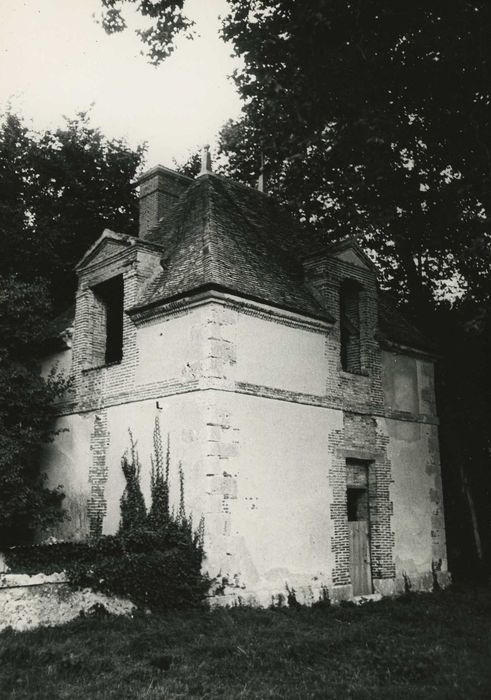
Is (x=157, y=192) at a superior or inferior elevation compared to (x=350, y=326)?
superior

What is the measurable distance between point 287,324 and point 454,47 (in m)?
5.75

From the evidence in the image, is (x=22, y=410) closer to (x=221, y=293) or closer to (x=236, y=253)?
(x=221, y=293)

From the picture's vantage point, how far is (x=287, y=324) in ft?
44.6

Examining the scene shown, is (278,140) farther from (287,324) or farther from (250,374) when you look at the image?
(250,374)

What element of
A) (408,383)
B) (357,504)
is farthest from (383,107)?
(357,504)

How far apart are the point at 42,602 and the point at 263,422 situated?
16.4 feet

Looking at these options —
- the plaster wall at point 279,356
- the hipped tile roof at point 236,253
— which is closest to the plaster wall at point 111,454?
the plaster wall at point 279,356

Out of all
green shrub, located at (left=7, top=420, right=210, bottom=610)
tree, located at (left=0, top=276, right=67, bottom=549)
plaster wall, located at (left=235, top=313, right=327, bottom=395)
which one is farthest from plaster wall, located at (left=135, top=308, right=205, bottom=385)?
tree, located at (left=0, top=276, right=67, bottom=549)

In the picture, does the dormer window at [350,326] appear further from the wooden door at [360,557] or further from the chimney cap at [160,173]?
the chimney cap at [160,173]

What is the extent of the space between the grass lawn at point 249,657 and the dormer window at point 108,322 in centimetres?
654

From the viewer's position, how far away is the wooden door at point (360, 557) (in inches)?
553

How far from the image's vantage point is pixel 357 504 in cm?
1481

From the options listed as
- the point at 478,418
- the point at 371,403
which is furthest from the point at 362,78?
the point at 478,418

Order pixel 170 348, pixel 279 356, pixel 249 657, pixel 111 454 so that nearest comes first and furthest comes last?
pixel 249 657 < pixel 170 348 < pixel 279 356 < pixel 111 454
